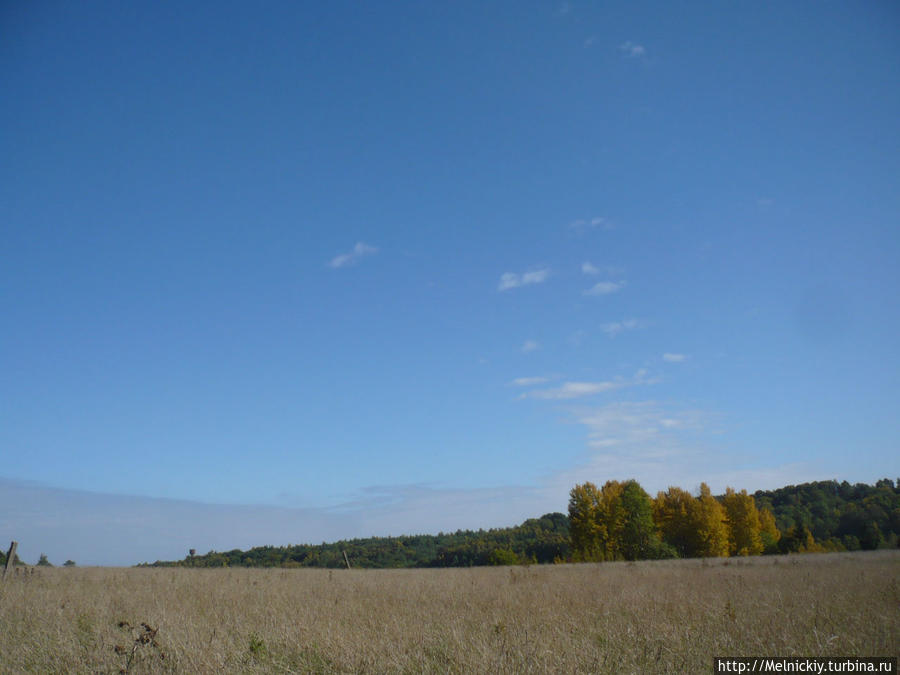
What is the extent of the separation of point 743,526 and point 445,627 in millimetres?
69886

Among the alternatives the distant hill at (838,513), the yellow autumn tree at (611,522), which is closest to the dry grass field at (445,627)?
the distant hill at (838,513)

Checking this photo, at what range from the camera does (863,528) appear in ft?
143

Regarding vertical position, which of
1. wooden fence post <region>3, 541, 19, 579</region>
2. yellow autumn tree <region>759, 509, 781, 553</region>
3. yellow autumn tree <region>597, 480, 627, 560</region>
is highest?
wooden fence post <region>3, 541, 19, 579</region>

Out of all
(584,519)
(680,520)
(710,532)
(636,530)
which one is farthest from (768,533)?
(584,519)

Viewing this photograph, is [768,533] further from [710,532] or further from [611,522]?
[611,522]

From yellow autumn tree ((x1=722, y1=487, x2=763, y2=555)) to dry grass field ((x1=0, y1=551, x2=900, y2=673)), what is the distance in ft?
190

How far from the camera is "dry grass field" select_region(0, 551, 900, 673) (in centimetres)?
617

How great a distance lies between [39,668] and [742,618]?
10609 mm

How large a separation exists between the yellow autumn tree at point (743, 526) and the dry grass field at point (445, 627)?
58.0m

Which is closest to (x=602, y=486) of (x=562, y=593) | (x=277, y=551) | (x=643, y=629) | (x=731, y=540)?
(x=731, y=540)

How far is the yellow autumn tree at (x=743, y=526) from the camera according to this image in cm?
6191

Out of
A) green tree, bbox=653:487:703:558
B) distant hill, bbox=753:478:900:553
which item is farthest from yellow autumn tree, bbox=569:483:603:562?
distant hill, bbox=753:478:900:553

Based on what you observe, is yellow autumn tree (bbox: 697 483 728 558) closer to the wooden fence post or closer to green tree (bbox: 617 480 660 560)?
green tree (bbox: 617 480 660 560)

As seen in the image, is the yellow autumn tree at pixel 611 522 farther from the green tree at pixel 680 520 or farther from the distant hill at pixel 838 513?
the distant hill at pixel 838 513
